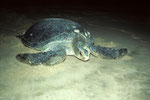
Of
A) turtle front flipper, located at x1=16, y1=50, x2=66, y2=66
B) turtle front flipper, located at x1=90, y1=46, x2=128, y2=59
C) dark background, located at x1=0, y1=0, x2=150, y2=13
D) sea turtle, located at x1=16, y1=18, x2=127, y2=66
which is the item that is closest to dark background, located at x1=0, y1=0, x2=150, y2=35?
dark background, located at x1=0, y1=0, x2=150, y2=13

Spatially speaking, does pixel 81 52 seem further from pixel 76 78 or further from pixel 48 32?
pixel 48 32

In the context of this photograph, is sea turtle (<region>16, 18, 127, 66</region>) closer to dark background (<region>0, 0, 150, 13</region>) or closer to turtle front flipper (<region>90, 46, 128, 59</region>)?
turtle front flipper (<region>90, 46, 128, 59</region>)

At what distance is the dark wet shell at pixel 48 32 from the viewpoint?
11.4 feet

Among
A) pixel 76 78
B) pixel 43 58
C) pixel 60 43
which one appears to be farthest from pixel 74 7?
pixel 76 78

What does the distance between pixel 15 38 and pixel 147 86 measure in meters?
3.39

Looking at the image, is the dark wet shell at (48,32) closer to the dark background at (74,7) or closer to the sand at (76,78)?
the sand at (76,78)

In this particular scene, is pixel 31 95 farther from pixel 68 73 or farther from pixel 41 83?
pixel 68 73

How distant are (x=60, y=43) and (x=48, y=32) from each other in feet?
1.32

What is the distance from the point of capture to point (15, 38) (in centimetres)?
427

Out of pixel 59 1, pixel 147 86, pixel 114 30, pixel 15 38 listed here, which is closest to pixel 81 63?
pixel 147 86

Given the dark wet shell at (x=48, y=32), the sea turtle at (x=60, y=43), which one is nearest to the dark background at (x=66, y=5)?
the dark wet shell at (x=48, y=32)

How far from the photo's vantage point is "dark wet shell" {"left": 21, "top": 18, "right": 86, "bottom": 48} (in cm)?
347

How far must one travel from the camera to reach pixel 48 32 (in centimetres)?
355

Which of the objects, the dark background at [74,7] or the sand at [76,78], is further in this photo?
the dark background at [74,7]
